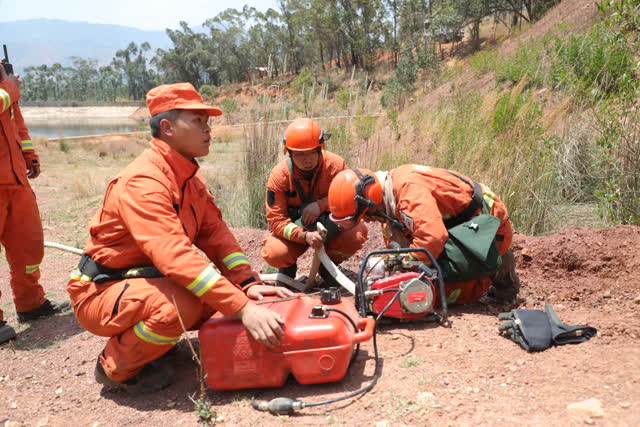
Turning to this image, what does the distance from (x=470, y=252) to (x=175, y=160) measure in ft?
6.80

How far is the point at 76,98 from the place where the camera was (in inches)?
4245

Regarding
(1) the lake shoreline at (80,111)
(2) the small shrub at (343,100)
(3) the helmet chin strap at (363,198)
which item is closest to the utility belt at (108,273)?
(3) the helmet chin strap at (363,198)

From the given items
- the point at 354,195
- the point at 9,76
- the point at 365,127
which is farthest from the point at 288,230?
the point at 365,127

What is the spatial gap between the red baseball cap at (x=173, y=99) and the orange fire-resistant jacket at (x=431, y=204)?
4.63 ft

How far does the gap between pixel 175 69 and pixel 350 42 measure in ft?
139

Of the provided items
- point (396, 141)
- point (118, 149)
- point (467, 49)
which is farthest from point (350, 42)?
point (396, 141)

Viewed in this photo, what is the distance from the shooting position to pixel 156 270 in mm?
2656

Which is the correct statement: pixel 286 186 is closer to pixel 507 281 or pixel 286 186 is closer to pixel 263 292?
pixel 263 292

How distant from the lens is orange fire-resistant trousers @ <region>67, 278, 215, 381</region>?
2512mm

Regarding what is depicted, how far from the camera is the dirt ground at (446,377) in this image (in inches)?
83.4

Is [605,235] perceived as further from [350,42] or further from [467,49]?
[350,42]

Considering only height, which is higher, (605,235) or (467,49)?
(467,49)

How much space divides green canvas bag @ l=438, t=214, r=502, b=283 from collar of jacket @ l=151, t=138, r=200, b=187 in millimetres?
1879

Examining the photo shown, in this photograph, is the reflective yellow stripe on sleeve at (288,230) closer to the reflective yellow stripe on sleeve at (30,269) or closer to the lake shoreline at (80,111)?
the reflective yellow stripe on sleeve at (30,269)
